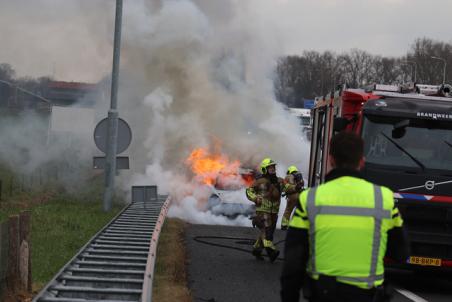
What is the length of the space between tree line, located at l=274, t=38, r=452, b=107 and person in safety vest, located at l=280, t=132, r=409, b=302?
7938 centimetres

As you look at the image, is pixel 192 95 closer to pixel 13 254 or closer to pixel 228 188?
pixel 228 188

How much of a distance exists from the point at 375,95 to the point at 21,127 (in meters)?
28.8

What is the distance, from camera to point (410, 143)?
9891mm

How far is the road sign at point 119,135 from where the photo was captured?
16406 millimetres

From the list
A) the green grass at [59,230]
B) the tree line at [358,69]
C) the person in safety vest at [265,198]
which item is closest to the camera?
the green grass at [59,230]

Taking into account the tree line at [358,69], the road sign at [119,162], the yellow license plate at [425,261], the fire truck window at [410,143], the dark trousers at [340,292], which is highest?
the tree line at [358,69]

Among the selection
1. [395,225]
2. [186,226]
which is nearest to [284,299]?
[395,225]

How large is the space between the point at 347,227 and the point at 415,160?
619 cm

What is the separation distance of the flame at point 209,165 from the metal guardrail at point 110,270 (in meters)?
8.69

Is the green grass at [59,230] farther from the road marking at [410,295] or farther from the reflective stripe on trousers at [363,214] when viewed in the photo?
the reflective stripe on trousers at [363,214]

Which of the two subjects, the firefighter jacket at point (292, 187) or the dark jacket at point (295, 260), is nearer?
the dark jacket at point (295, 260)

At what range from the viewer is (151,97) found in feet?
82.2

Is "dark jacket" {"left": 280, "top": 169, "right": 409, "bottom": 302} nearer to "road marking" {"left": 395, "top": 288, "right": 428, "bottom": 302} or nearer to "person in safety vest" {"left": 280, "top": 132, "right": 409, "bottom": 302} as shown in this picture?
"person in safety vest" {"left": 280, "top": 132, "right": 409, "bottom": 302}

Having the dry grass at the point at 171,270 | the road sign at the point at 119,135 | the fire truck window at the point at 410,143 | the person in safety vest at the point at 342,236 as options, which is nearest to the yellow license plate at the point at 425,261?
the fire truck window at the point at 410,143
